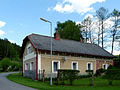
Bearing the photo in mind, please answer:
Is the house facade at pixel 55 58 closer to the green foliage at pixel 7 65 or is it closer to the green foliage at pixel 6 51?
the green foliage at pixel 7 65

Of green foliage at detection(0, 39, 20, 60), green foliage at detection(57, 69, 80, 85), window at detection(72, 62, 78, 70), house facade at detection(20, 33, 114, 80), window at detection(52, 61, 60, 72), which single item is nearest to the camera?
green foliage at detection(57, 69, 80, 85)

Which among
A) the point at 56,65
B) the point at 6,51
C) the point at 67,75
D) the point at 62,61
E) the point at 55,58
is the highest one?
the point at 6,51

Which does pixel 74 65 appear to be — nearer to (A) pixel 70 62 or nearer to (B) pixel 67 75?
(A) pixel 70 62

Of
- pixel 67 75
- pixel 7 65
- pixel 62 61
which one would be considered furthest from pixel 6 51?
pixel 67 75

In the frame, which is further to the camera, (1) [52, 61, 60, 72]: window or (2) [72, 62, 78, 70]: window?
(2) [72, 62, 78, 70]: window

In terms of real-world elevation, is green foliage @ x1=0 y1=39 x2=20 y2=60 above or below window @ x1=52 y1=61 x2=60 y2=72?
above

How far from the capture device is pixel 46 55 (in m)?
19.0

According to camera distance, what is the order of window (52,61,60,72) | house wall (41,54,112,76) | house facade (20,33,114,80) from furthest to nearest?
window (52,61,60,72) < house wall (41,54,112,76) < house facade (20,33,114,80)

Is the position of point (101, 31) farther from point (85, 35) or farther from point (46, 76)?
point (46, 76)

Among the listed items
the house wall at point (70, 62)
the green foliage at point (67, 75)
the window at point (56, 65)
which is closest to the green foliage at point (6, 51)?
the house wall at point (70, 62)

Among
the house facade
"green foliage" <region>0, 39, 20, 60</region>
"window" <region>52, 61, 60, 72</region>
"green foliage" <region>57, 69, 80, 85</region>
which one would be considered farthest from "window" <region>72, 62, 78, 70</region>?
"green foliage" <region>0, 39, 20, 60</region>

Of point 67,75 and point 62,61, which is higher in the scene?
point 62,61

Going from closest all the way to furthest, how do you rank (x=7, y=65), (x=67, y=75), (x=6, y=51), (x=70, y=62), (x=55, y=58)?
1. (x=67, y=75)
2. (x=55, y=58)
3. (x=70, y=62)
4. (x=7, y=65)
5. (x=6, y=51)

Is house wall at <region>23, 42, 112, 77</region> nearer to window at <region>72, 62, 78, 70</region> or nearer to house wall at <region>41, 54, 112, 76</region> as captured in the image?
house wall at <region>41, 54, 112, 76</region>
